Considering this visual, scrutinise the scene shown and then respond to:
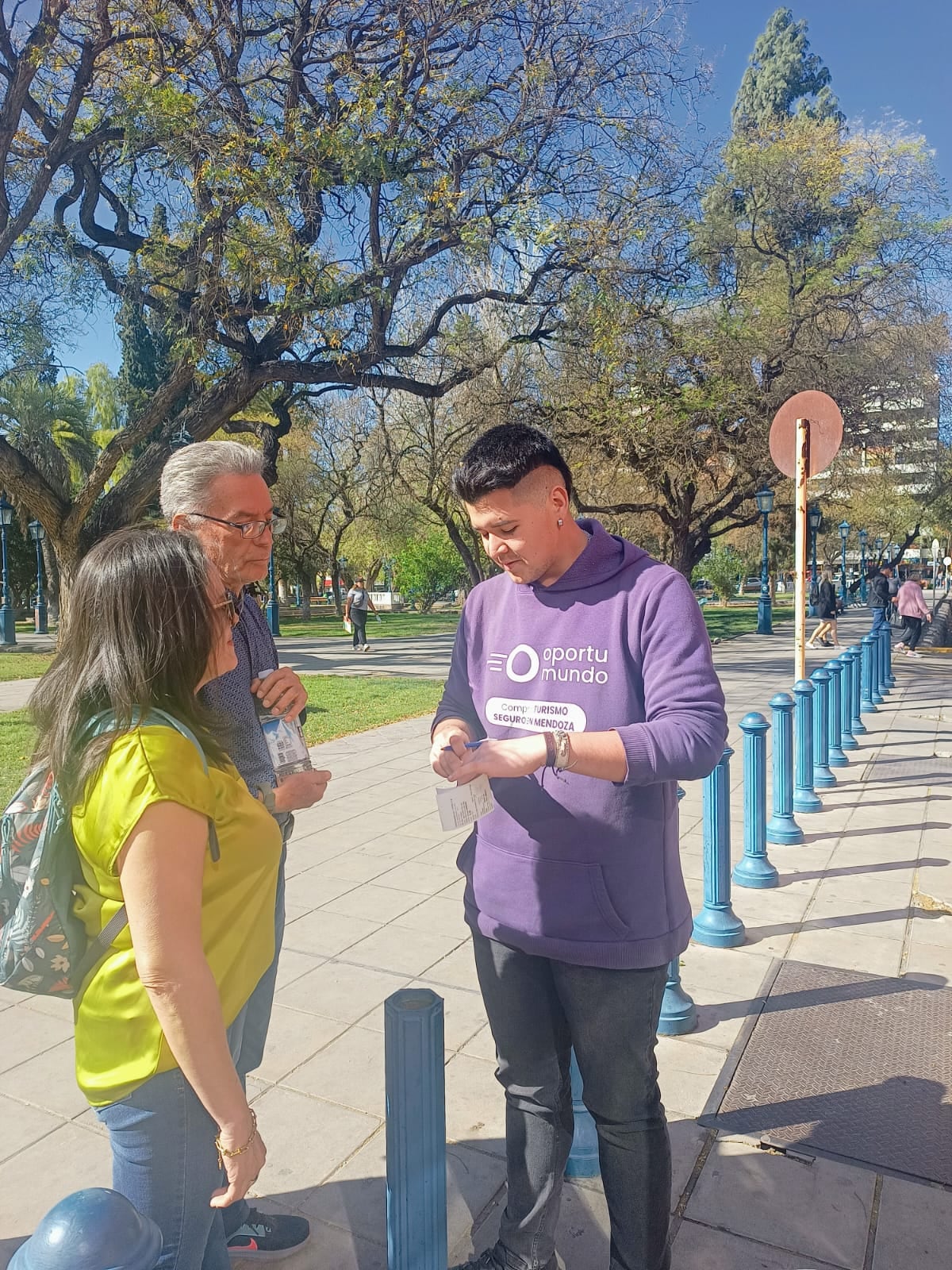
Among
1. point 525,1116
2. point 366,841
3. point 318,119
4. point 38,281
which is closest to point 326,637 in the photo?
point 38,281

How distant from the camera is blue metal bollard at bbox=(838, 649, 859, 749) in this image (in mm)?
8258

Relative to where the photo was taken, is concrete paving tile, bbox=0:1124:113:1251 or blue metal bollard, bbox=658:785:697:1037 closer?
concrete paving tile, bbox=0:1124:113:1251

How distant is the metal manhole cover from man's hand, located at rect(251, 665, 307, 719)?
1.93 m

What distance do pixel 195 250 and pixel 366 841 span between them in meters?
9.46

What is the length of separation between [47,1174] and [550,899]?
1.89 metres

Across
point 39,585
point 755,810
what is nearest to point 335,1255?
point 755,810

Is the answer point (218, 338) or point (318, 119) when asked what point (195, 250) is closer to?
point (218, 338)

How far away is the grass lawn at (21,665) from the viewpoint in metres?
17.0

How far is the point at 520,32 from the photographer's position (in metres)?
12.3

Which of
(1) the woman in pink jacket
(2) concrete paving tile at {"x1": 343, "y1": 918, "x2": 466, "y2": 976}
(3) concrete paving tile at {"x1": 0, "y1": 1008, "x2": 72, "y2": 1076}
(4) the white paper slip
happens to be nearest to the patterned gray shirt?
(4) the white paper slip

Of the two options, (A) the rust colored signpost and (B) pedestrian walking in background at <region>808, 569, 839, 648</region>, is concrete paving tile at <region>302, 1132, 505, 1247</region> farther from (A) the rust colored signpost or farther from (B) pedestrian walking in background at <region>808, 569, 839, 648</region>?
(B) pedestrian walking in background at <region>808, 569, 839, 648</region>

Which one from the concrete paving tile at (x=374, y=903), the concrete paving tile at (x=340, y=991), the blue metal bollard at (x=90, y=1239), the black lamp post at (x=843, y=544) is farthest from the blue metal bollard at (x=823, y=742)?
the black lamp post at (x=843, y=544)

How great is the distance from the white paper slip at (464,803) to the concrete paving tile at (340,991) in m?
1.95

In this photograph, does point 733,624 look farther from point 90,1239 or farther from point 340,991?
point 90,1239
